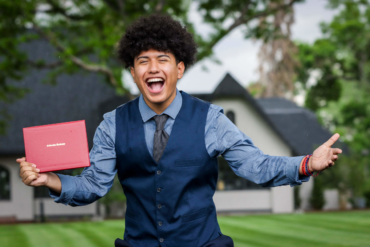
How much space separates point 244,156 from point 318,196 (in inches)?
880

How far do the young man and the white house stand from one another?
18022 mm

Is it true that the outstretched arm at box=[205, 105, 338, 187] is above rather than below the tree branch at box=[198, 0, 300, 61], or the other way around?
below

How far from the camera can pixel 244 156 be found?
2848mm

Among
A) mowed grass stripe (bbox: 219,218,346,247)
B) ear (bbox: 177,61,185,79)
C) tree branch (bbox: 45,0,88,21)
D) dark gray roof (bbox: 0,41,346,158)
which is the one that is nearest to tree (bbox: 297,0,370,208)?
dark gray roof (bbox: 0,41,346,158)

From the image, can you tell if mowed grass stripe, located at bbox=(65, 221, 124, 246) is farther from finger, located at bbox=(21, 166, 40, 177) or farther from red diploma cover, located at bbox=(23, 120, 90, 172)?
finger, located at bbox=(21, 166, 40, 177)

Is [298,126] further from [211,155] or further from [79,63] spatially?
[211,155]

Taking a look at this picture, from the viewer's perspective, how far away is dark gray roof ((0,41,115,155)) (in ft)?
73.5

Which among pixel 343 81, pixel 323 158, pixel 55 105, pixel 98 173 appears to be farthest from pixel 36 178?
pixel 343 81

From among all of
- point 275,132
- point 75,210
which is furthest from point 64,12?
point 275,132

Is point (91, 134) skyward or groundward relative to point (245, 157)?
skyward

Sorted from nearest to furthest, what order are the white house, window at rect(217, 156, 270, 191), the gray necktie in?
the gray necktie, the white house, window at rect(217, 156, 270, 191)

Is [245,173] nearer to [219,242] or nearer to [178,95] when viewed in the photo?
[219,242]

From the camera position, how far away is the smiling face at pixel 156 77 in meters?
2.95

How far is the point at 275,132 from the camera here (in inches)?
915
